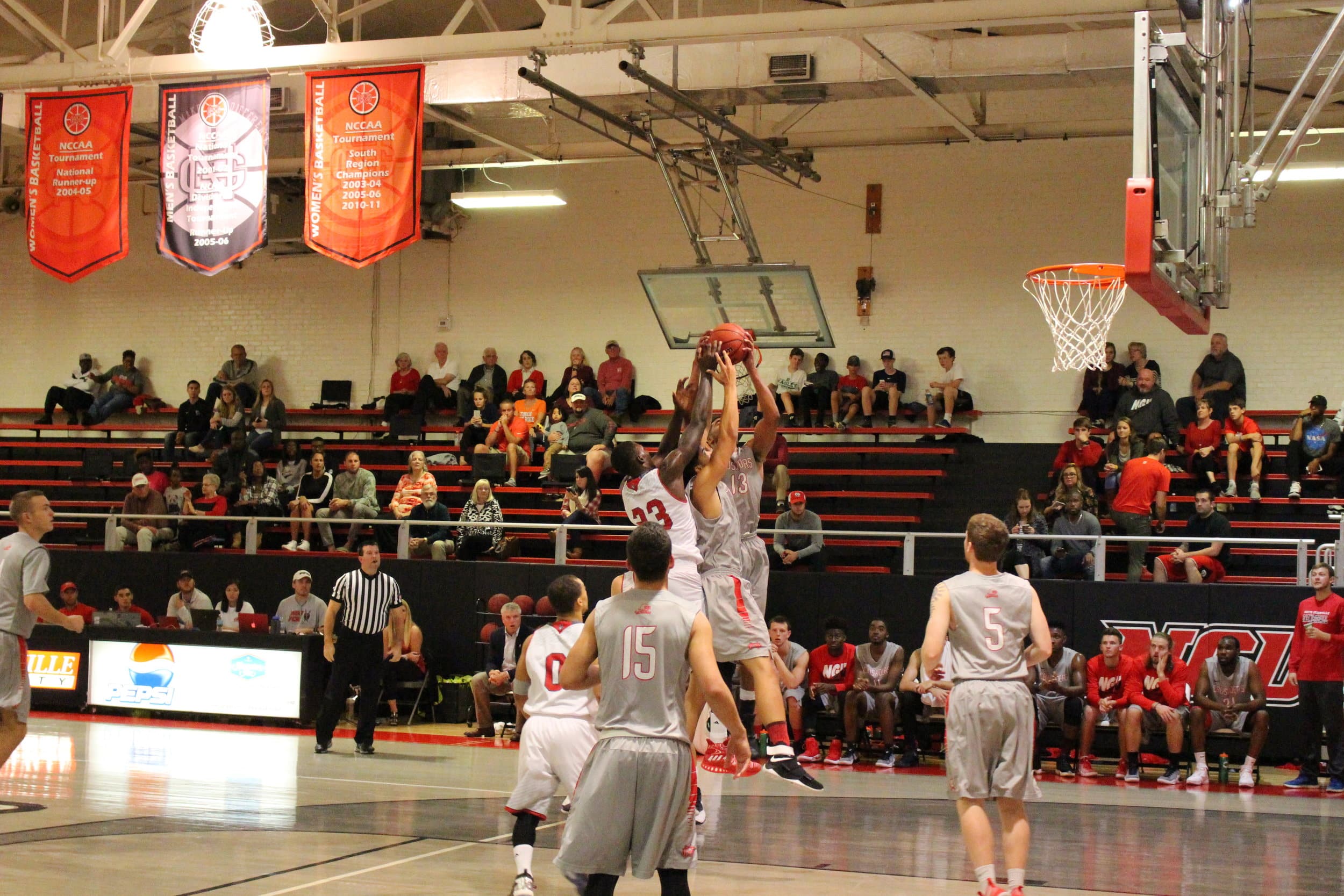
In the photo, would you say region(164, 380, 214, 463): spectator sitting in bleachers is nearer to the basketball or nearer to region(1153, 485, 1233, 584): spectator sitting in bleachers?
region(1153, 485, 1233, 584): spectator sitting in bleachers

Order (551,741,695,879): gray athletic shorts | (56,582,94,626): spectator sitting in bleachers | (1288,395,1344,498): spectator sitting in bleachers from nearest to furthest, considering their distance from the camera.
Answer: (551,741,695,879): gray athletic shorts
(56,582,94,626): spectator sitting in bleachers
(1288,395,1344,498): spectator sitting in bleachers

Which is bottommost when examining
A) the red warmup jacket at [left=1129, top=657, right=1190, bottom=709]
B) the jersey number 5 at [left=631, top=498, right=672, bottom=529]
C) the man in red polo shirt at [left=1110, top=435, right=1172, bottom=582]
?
the red warmup jacket at [left=1129, top=657, right=1190, bottom=709]

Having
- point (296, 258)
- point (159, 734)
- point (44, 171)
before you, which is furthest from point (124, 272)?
point (159, 734)

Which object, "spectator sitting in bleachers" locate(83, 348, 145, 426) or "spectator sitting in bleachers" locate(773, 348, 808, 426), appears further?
"spectator sitting in bleachers" locate(83, 348, 145, 426)

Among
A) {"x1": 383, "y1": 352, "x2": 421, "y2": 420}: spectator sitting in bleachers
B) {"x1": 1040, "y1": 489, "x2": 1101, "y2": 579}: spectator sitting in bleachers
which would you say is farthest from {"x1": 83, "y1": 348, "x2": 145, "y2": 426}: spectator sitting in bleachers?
{"x1": 1040, "y1": 489, "x2": 1101, "y2": 579}: spectator sitting in bleachers

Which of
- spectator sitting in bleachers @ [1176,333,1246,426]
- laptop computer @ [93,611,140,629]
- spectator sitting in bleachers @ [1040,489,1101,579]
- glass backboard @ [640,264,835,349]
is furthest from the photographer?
spectator sitting in bleachers @ [1176,333,1246,426]

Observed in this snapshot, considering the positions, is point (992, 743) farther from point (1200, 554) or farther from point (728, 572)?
point (1200, 554)

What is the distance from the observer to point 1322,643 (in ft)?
38.2

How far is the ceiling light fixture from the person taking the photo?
1991 cm

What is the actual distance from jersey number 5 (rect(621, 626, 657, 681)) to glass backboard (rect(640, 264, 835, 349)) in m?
11.9

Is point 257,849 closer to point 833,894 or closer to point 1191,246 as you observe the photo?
point 833,894

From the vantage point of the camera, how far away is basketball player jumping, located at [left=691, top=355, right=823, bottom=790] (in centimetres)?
630

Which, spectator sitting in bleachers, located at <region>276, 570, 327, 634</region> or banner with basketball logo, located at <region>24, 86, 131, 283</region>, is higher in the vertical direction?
banner with basketball logo, located at <region>24, 86, 131, 283</region>

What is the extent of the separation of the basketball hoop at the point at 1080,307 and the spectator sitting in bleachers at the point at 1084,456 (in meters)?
0.73
